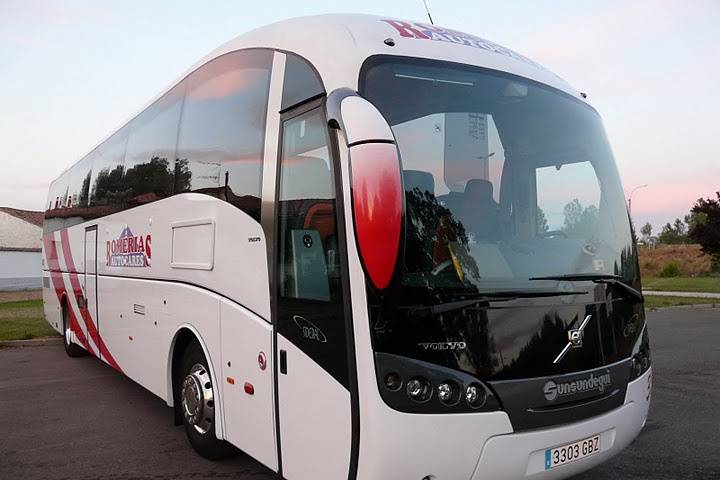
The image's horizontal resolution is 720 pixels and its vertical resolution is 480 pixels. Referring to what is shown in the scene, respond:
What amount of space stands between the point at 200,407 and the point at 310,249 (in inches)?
87.0

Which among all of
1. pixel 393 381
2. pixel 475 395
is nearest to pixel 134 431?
pixel 393 381

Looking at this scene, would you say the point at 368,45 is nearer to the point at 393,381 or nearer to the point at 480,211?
the point at 480,211

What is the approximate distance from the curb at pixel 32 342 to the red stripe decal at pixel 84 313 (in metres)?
2.94

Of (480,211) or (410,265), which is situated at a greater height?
(480,211)

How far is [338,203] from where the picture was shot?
3.36 metres

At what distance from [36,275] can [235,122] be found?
182 feet

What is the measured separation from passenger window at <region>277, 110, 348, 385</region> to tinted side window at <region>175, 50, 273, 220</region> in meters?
0.42

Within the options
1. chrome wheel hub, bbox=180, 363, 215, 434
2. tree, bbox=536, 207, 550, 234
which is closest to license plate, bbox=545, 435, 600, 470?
tree, bbox=536, 207, 550, 234

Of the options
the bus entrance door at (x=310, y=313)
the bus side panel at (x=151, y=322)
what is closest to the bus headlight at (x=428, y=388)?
the bus entrance door at (x=310, y=313)

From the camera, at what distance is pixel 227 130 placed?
484cm

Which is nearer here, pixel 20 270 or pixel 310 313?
pixel 310 313

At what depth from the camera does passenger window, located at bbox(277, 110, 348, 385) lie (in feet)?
11.1

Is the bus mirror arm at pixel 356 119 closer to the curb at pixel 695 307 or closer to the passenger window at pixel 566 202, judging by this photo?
the passenger window at pixel 566 202

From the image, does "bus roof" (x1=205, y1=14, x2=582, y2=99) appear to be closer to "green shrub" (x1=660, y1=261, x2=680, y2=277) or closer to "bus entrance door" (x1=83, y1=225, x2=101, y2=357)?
"bus entrance door" (x1=83, y1=225, x2=101, y2=357)
